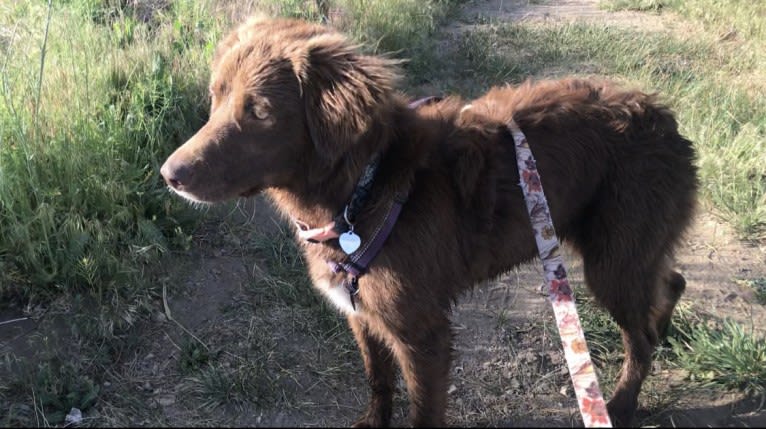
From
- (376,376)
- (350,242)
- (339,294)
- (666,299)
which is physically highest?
(350,242)

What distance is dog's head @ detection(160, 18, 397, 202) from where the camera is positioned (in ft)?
6.58

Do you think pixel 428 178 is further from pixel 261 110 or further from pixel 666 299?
pixel 666 299

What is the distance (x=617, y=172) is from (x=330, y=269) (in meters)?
1.26

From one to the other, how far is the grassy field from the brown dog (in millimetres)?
660

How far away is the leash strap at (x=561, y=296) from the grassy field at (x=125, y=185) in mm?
1120

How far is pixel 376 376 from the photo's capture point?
268 centimetres

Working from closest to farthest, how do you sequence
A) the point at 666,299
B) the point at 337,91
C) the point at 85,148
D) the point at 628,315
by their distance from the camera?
the point at 337,91 < the point at 628,315 < the point at 666,299 < the point at 85,148

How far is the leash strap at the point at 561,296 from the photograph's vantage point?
5.86 ft

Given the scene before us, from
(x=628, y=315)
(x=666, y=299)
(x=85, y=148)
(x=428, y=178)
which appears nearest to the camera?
(x=428, y=178)

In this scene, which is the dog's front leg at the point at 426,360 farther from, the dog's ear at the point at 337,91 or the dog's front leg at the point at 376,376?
the dog's ear at the point at 337,91

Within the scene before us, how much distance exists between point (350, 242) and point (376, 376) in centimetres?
83

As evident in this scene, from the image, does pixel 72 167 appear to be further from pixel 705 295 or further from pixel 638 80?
pixel 638 80

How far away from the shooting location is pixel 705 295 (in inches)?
134

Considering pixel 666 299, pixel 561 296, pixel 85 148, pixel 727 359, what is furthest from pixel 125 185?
pixel 727 359
